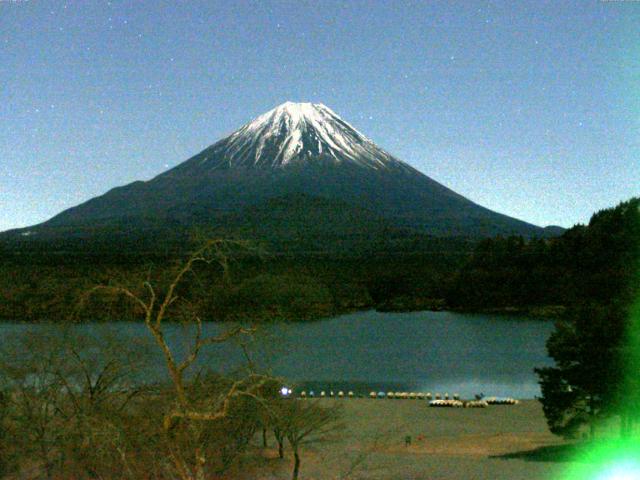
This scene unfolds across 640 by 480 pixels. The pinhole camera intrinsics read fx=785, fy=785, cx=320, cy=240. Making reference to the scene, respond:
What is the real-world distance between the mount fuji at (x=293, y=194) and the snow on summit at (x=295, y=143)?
153 millimetres

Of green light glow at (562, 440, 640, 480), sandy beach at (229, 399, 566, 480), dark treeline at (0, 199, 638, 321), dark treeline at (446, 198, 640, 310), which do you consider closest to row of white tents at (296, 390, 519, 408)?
sandy beach at (229, 399, 566, 480)

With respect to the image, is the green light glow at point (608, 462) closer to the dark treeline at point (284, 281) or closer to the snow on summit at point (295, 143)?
the dark treeline at point (284, 281)

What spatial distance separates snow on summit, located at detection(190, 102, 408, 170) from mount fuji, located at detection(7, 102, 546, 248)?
0.50 ft

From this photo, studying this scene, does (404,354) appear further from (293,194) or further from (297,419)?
(293,194)

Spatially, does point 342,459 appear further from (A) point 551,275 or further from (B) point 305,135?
(B) point 305,135

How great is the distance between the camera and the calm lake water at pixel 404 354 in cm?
2950

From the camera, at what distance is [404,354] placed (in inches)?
1607

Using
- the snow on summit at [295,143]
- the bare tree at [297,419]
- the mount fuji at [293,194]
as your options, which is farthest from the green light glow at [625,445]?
the snow on summit at [295,143]

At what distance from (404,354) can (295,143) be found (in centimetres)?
7876

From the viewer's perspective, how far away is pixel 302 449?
15352mm

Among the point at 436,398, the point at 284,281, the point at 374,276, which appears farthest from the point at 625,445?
the point at 374,276

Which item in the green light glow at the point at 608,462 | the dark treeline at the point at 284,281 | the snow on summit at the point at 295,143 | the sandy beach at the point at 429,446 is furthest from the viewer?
the snow on summit at the point at 295,143

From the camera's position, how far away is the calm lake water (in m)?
29.5

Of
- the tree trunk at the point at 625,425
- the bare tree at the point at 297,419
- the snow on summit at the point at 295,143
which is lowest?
the tree trunk at the point at 625,425
